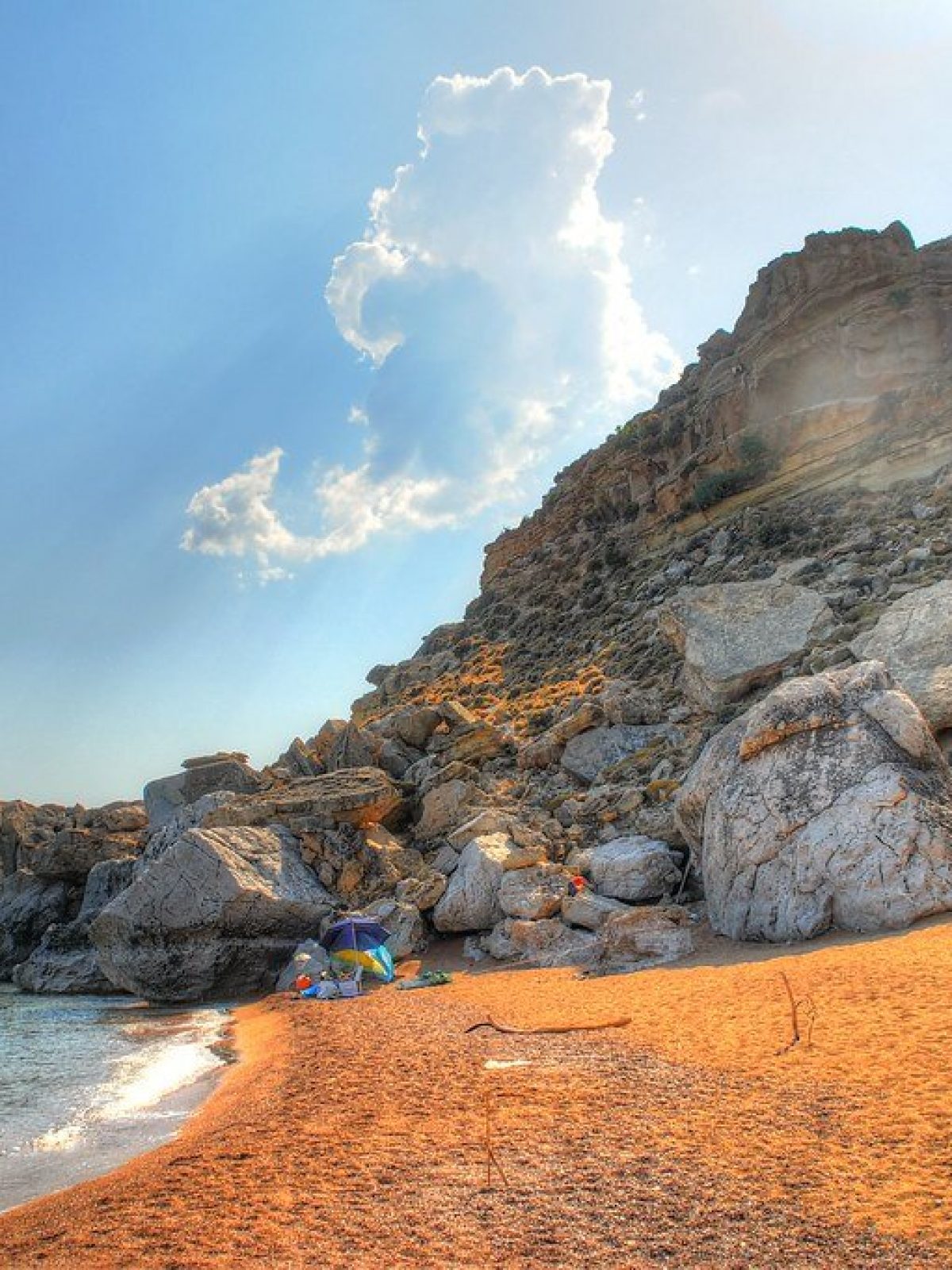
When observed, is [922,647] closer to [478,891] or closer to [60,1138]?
[478,891]

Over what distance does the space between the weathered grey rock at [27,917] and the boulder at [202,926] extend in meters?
8.79

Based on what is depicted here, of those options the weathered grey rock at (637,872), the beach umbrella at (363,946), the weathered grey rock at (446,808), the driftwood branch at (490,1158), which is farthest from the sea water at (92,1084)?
the weathered grey rock at (637,872)

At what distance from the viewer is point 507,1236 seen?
14.9 ft

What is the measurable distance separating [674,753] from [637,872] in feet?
18.9

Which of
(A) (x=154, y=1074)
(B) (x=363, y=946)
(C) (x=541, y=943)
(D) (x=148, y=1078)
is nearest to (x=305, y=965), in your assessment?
(B) (x=363, y=946)

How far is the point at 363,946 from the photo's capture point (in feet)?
55.4

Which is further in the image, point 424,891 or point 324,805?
point 324,805

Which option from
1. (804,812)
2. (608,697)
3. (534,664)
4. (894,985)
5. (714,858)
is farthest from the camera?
(534,664)

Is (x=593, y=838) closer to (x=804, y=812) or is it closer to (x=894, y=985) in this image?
(x=804, y=812)

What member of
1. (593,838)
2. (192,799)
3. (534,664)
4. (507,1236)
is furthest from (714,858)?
(534,664)

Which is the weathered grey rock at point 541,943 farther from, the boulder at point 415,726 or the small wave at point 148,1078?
the boulder at point 415,726

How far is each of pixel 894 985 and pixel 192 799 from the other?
24.6 m

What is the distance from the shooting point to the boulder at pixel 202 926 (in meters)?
18.3

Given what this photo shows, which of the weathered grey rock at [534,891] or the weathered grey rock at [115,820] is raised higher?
the weathered grey rock at [115,820]
